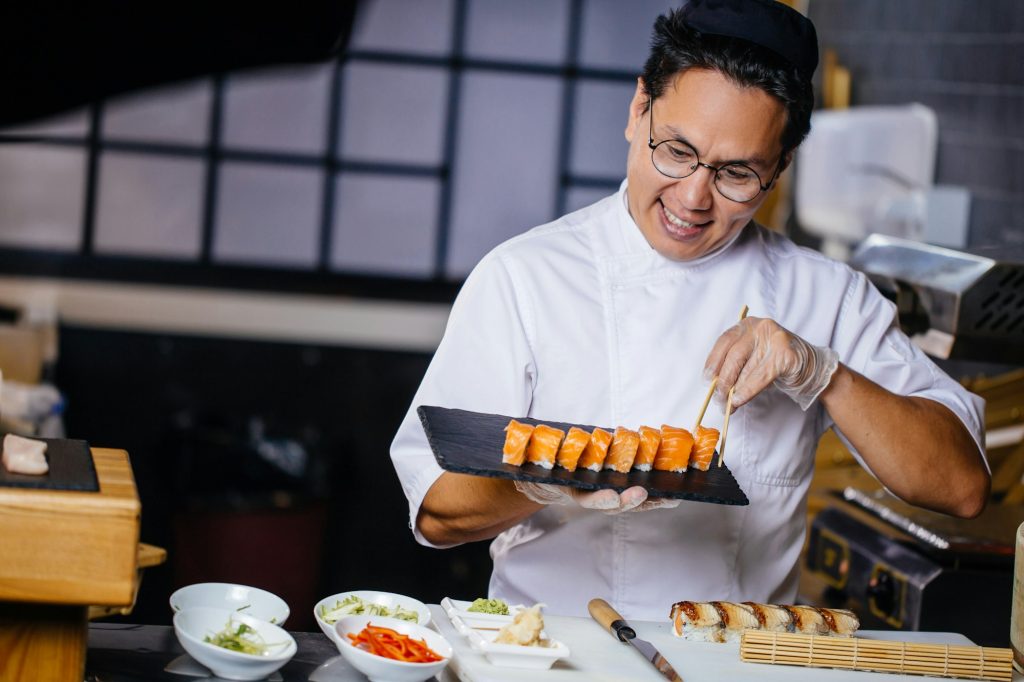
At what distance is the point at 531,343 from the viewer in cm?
225

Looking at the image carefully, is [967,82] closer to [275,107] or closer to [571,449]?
[571,449]

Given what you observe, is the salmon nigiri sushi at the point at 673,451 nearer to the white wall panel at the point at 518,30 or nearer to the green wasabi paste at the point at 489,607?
the green wasabi paste at the point at 489,607

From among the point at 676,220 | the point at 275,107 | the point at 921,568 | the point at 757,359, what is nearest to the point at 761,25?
the point at 676,220

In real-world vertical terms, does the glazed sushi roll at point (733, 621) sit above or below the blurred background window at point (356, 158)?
below

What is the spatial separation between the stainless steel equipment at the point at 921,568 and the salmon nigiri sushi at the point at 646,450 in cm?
110

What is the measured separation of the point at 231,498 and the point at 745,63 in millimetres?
3414

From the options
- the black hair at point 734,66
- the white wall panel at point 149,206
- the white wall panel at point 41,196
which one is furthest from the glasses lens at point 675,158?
the white wall panel at point 41,196

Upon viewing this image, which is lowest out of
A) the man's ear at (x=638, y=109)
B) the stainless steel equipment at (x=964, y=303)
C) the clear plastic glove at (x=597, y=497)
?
the clear plastic glove at (x=597, y=497)

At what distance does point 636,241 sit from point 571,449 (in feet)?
1.79

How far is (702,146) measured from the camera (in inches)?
81.8

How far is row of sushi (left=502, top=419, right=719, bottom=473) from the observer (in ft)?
6.32

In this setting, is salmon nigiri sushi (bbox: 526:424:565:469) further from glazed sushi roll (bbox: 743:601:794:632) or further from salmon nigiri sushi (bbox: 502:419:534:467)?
glazed sushi roll (bbox: 743:601:794:632)

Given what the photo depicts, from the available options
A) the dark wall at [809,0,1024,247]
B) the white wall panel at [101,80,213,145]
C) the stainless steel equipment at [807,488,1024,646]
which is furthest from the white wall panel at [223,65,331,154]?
the stainless steel equipment at [807,488,1024,646]

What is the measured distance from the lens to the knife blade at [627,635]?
1.81 m
